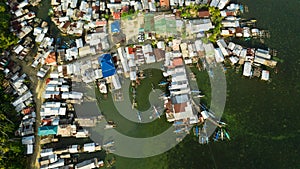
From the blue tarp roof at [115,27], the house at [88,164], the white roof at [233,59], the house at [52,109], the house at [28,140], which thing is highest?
the blue tarp roof at [115,27]

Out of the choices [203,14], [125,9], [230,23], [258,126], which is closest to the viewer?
[258,126]

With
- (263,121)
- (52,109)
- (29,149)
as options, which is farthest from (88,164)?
(263,121)

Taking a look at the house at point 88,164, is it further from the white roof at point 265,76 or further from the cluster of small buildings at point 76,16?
the white roof at point 265,76

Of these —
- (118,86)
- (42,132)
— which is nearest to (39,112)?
(42,132)

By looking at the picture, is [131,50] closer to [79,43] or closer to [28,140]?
[79,43]

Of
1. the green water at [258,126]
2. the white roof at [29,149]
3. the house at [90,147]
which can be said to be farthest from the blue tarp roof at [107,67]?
the white roof at [29,149]

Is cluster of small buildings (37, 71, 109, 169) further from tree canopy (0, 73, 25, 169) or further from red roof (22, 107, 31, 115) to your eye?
tree canopy (0, 73, 25, 169)

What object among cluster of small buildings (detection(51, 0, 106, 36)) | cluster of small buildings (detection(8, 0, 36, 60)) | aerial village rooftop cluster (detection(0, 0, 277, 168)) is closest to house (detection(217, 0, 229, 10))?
aerial village rooftop cluster (detection(0, 0, 277, 168))

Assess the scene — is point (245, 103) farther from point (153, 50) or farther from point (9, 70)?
point (9, 70)
